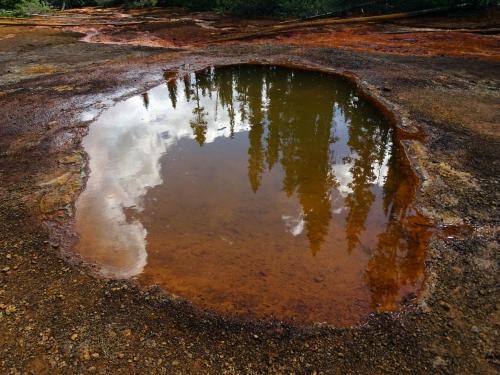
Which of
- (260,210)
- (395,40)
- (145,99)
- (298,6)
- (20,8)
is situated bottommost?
(260,210)

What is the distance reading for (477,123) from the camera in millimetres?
8641

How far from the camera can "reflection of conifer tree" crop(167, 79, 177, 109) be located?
11496 millimetres

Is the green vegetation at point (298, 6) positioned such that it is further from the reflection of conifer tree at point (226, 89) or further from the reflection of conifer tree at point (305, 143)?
the reflection of conifer tree at point (226, 89)

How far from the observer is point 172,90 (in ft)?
39.9

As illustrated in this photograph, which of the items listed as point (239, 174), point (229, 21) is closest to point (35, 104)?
point (239, 174)

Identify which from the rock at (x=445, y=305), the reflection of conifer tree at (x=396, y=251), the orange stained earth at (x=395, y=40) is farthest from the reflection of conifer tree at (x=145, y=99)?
the rock at (x=445, y=305)

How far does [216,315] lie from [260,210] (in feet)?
7.36

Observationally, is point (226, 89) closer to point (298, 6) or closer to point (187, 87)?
point (187, 87)

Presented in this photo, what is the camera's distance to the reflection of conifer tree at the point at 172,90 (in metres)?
11.5

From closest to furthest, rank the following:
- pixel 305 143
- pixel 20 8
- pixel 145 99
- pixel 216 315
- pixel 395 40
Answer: pixel 216 315 < pixel 305 143 < pixel 145 99 < pixel 395 40 < pixel 20 8

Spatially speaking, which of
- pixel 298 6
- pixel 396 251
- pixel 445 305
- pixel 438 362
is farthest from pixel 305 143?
pixel 298 6

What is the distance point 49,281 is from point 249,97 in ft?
27.3

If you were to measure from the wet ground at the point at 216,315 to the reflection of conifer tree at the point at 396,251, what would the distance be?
160 millimetres

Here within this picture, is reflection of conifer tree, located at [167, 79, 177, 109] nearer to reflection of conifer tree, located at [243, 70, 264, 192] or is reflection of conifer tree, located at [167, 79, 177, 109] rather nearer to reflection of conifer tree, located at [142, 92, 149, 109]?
reflection of conifer tree, located at [142, 92, 149, 109]
